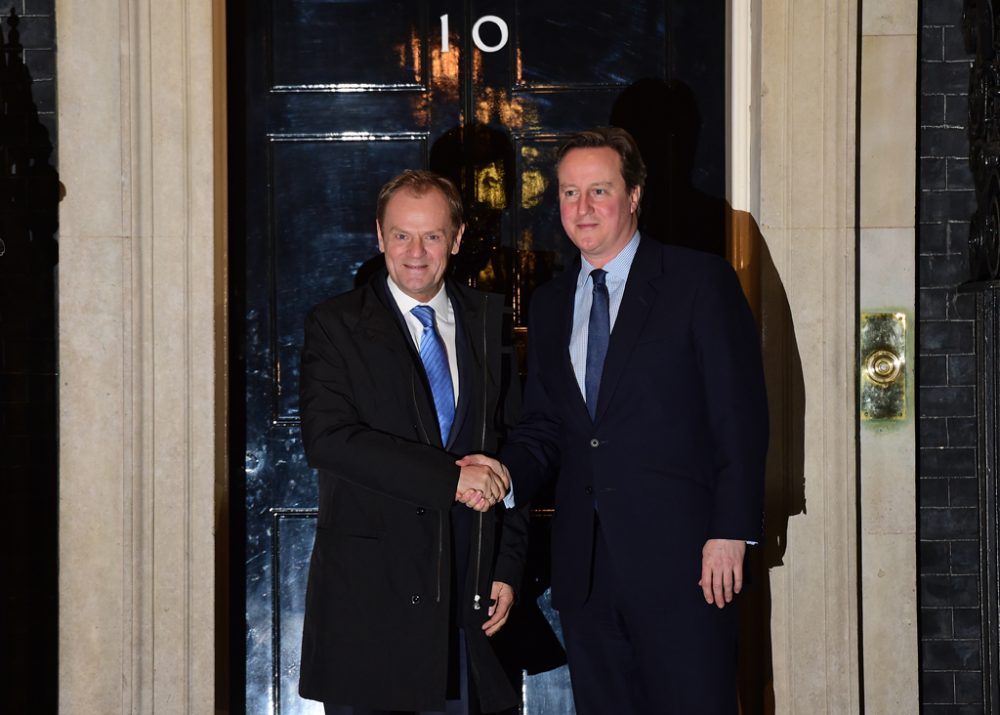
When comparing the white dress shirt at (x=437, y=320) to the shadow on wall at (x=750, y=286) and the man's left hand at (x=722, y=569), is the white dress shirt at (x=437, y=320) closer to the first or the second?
the man's left hand at (x=722, y=569)

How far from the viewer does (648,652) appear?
10.3 ft

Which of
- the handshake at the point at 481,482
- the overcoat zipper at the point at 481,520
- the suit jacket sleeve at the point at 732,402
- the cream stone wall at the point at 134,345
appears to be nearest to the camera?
the suit jacket sleeve at the point at 732,402

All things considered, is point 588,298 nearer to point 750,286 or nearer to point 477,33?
point 750,286

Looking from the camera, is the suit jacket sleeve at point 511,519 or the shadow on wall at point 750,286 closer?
the suit jacket sleeve at point 511,519

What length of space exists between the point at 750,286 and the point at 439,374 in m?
1.33

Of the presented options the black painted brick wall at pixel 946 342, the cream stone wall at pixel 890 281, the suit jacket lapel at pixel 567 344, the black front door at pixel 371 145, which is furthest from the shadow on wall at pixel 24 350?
the black painted brick wall at pixel 946 342

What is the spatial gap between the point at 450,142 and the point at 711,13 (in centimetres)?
108

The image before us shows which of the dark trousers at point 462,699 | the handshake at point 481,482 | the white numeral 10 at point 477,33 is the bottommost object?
the dark trousers at point 462,699

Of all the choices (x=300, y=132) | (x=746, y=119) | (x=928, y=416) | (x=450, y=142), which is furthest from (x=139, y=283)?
(x=928, y=416)

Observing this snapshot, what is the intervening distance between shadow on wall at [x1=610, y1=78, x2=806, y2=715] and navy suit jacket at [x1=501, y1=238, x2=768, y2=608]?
85cm

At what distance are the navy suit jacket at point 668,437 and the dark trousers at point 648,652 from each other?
0.04 metres

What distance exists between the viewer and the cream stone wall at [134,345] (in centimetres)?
400

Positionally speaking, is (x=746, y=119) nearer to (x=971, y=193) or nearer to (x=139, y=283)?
(x=971, y=193)

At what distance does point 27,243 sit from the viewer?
4.07m
